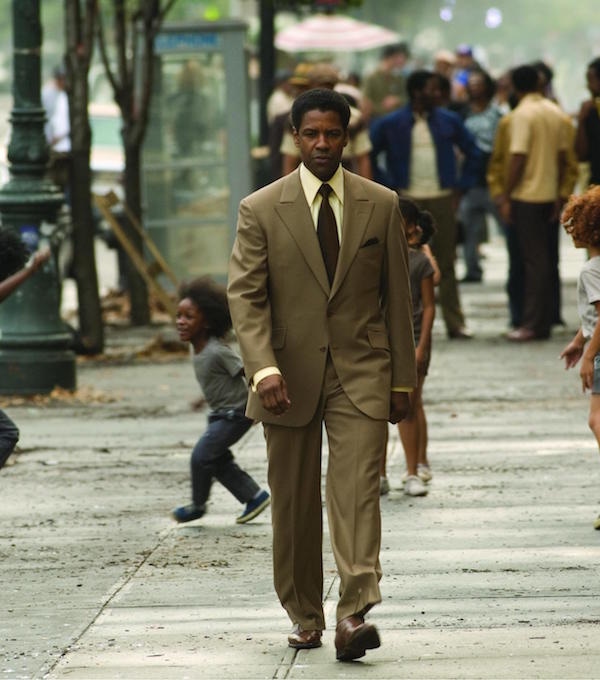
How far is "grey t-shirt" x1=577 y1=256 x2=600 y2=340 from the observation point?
8367 mm

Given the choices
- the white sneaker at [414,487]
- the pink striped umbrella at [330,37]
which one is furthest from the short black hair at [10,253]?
the pink striped umbrella at [330,37]

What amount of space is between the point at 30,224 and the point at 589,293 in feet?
19.8

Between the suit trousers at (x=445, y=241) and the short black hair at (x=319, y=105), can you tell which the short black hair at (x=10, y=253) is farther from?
the suit trousers at (x=445, y=241)

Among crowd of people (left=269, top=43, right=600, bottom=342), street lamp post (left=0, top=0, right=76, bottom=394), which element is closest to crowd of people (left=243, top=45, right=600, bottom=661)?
street lamp post (left=0, top=0, right=76, bottom=394)

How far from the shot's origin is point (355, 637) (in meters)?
6.40

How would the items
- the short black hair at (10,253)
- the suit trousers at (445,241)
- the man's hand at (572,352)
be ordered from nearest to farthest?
the man's hand at (572,352) → the short black hair at (10,253) → the suit trousers at (445,241)

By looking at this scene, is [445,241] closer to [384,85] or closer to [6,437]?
[6,437]

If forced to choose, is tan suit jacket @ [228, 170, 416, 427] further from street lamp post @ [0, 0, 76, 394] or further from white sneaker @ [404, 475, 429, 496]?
street lamp post @ [0, 0, 76, 394]

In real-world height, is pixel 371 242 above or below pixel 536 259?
above

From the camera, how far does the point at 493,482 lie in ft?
32.7

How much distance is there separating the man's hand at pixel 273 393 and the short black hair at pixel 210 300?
238cm

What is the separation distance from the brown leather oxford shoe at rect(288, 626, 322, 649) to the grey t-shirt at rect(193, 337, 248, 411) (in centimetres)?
230

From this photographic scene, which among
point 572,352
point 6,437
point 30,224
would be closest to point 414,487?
point 572,352

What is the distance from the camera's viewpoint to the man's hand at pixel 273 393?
21.2 ft
